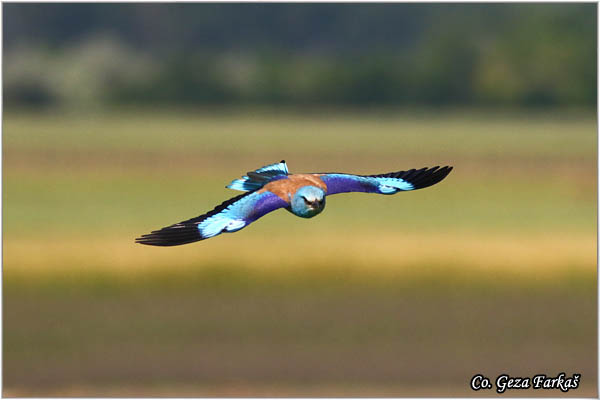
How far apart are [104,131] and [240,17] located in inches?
644

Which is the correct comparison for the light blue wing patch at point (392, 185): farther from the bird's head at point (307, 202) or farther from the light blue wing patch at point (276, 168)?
the bird's head at point (307, 202)

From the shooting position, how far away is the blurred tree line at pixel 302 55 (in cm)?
4206

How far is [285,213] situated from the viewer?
2414 cm

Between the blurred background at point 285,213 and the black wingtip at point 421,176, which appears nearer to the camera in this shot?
the black wingtip at point 421,176

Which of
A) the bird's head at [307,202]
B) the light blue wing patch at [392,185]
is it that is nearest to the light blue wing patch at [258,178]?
the bird's head at [307,202]

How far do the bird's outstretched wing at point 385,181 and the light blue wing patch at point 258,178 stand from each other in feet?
0.71

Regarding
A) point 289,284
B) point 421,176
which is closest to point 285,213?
point 289,284

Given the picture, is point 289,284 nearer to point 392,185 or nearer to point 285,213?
point 285,213

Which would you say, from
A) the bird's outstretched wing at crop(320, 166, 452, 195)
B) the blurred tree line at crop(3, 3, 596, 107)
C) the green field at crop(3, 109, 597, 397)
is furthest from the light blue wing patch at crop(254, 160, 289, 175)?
the blurred tree line at crop(3, 3, 596, 107)

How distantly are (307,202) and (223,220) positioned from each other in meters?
0.39

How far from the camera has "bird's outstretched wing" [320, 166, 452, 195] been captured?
5.82m

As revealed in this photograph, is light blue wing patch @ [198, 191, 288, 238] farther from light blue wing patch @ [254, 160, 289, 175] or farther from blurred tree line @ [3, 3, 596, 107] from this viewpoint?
blurred tree line @ [3, 3, 596, 107]

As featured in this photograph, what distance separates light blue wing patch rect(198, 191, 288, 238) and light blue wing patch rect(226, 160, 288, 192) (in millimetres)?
185

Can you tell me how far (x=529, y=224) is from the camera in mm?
22609
